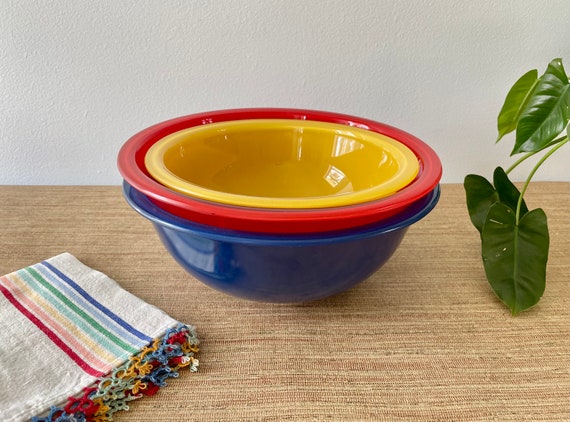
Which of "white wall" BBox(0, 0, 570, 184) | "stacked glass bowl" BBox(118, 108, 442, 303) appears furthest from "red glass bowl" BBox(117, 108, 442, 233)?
"white wall" BBox(0, 0, 570, 184)

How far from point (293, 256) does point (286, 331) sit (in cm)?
15

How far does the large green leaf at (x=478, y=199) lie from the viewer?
826 mm

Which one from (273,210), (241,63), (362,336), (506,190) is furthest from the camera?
(241,63)

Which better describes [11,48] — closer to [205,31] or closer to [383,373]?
[205,31]

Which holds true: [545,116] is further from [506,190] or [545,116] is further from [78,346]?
[78,346]

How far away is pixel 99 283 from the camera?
0.74 meters

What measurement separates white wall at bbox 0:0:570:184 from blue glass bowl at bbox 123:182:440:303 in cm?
48

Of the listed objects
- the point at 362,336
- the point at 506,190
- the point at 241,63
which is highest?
the point at 241,63

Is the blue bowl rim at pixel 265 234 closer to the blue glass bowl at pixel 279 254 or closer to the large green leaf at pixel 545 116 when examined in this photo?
the blue glass bowl at pixel 279 254

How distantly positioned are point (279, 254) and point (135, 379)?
210 millimetres

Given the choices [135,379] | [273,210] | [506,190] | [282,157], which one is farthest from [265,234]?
[506,190]

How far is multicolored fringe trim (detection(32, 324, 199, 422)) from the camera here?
538 millimetres

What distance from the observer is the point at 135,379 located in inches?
23.0

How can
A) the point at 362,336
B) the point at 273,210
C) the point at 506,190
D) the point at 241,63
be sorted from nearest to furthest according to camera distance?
the point at 273,210, the point at 362,336, the point at 506,190, the point at 241,63
